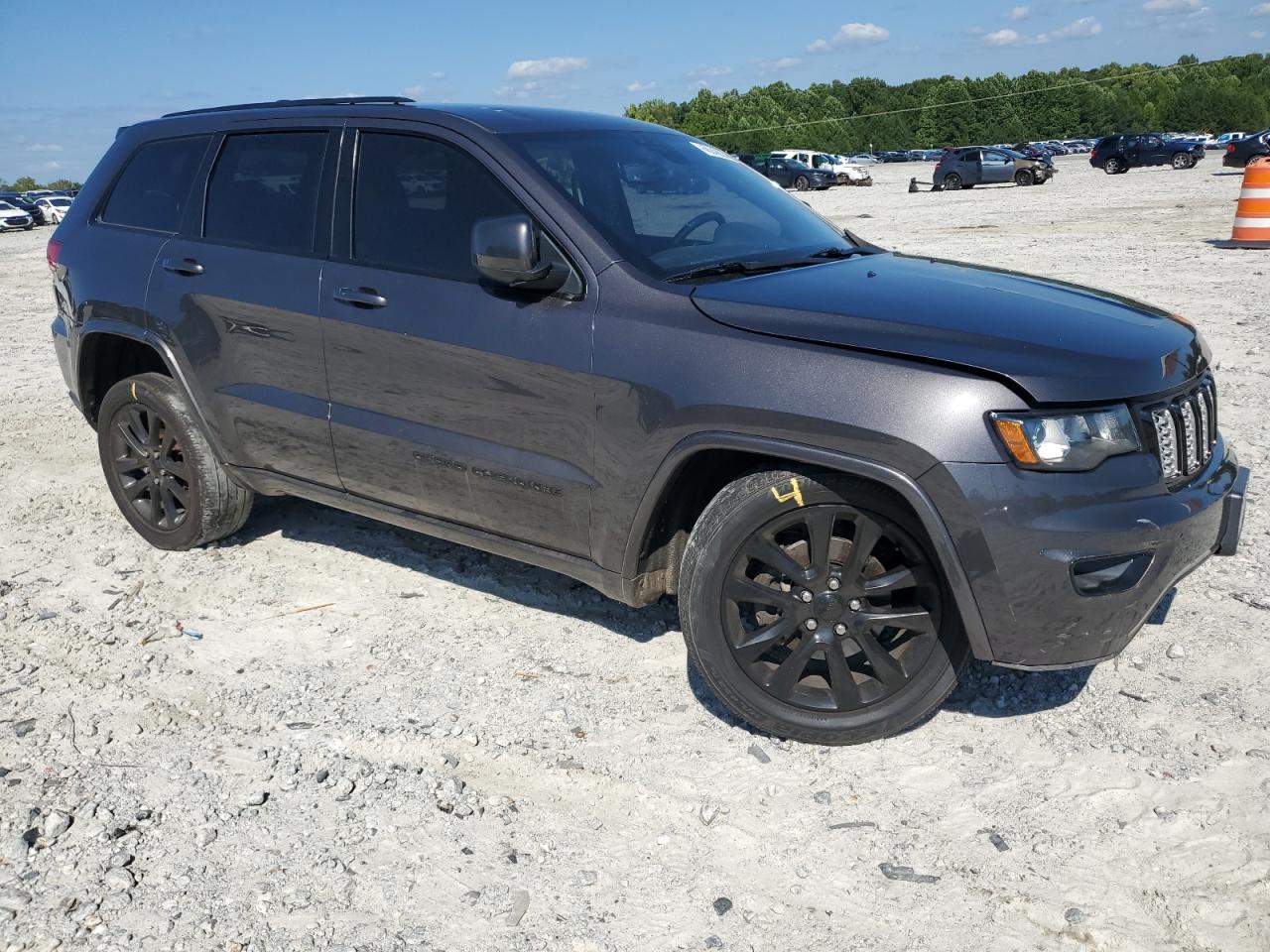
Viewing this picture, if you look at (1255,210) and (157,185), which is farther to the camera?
(1255,210)

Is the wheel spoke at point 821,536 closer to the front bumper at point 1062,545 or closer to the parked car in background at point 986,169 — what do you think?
the front bumper at point 1062,545

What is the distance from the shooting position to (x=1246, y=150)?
33375 mm

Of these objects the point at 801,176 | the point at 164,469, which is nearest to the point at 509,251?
the point at 164,469

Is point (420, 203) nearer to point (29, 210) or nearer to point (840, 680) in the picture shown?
point (840, 680)

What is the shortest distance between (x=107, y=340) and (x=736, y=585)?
11.4ft

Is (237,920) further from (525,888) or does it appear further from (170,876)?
(525,888)

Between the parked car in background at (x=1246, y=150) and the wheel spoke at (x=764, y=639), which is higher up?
the parked car in background at (x=1246, y=150)

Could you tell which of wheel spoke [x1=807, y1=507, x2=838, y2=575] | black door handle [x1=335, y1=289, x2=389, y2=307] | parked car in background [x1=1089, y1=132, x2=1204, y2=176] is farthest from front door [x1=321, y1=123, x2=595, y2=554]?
parked car in background [x1=1089, y1=132, x2=1204, y2=176]

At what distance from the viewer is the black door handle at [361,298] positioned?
3982 millimetres

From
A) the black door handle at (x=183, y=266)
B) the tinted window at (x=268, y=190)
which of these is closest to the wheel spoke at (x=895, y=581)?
the tinted window at (x=268, y=190)

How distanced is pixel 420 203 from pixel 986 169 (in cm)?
3549

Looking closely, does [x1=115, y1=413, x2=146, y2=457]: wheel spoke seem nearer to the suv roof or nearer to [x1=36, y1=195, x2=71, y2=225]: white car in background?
the suv roof

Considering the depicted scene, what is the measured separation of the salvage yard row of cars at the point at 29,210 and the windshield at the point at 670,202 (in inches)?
1491

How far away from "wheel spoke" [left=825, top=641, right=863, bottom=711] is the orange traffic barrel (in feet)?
45.4
